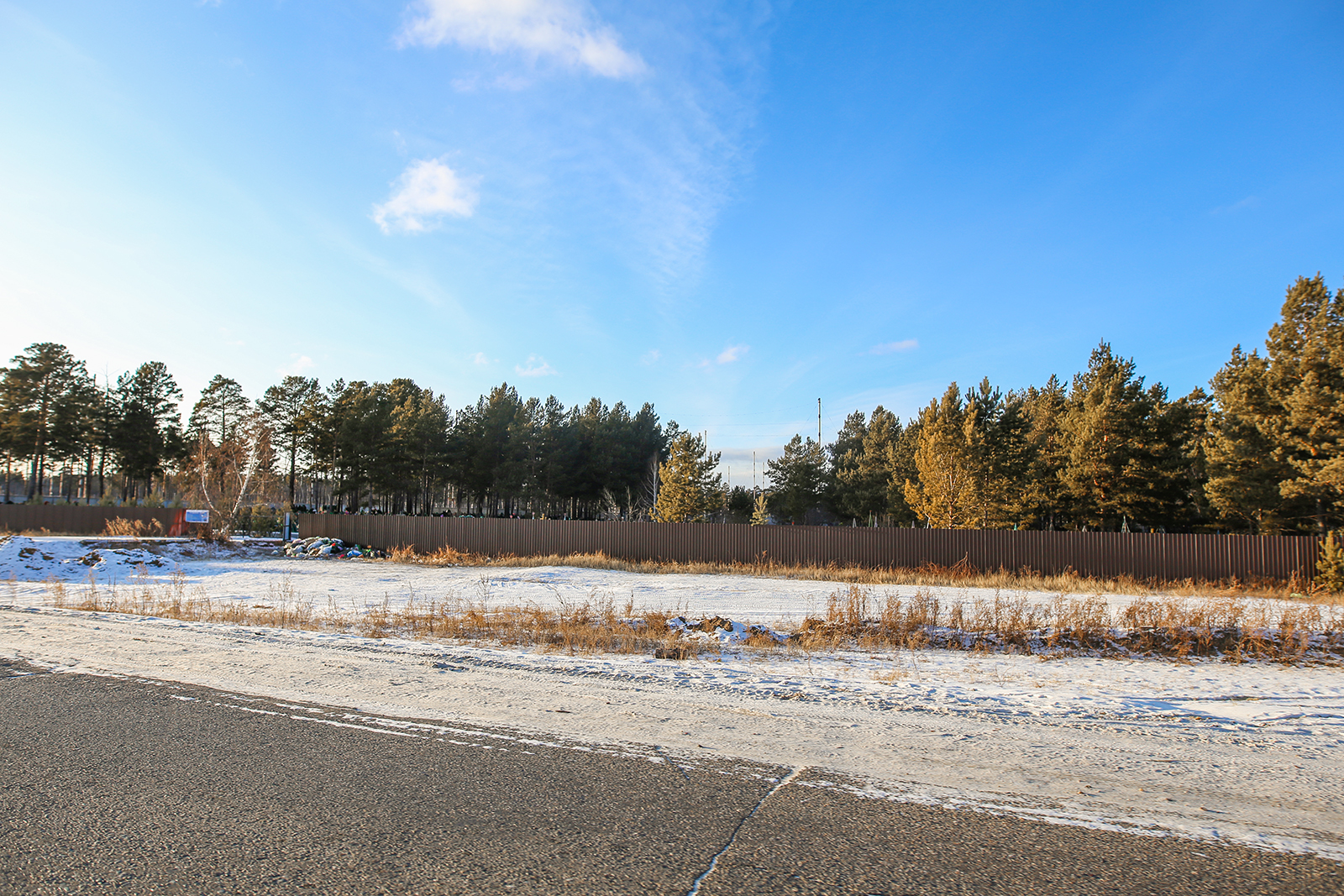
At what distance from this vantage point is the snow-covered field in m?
3.56

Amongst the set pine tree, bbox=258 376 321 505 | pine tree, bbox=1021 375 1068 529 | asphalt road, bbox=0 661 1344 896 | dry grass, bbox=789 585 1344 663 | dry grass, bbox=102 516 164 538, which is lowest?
dry grass, bbox=102 516 164 538

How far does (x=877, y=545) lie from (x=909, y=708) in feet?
59.3

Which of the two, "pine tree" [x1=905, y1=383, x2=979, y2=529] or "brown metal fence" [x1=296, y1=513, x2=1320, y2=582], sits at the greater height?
"pine tree" [x1=905, y1=383, x2=979, y2=529]

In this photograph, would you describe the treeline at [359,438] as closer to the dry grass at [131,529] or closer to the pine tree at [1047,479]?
the dry grass at [131,529]

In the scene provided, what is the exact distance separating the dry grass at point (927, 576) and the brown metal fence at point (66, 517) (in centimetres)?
2039

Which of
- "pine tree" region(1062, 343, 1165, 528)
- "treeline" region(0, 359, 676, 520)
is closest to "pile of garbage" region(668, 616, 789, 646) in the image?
"pine tree" region(1062, 343, 1165, 528)

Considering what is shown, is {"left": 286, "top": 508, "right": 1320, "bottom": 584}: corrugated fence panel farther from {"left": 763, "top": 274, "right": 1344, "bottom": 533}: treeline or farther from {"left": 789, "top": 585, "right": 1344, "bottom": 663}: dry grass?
{"left": 789, "top": 585, "right": 1344, "bottom": 663}: dry grass

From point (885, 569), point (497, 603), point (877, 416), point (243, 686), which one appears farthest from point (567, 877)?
point (877, 416)

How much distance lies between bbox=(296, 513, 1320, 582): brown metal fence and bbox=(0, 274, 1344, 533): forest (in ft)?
14.2

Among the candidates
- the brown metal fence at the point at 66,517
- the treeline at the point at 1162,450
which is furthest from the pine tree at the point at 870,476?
the brown metal fence at the point at 66,517

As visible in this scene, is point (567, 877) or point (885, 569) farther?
point (885, 569)

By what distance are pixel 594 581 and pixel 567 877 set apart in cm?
1612

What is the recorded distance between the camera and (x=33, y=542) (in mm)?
21625

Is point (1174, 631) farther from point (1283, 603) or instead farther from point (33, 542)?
point (33, 542)
